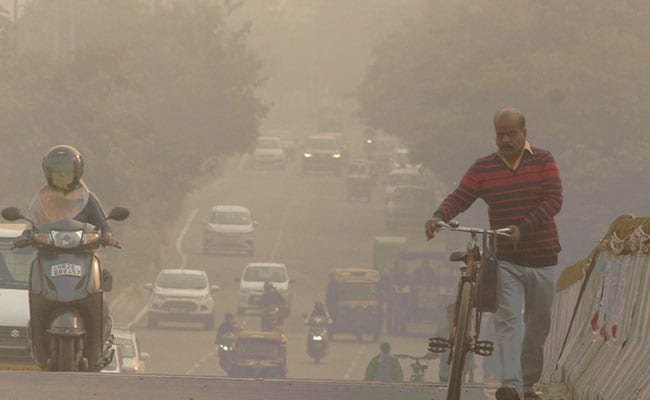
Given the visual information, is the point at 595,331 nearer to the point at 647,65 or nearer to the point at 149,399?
the point at 149,399

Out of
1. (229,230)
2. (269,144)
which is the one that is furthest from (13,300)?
(269,144)

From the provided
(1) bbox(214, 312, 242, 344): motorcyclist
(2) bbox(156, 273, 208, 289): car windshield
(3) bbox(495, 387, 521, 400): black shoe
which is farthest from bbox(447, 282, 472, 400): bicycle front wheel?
(2) bbox(156, 273, 208, 289): car windshield

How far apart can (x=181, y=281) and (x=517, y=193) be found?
61.8m

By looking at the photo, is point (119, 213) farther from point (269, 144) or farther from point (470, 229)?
point (269, 144)

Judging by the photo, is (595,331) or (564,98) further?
(564,98)

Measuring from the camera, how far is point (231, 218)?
318 feet

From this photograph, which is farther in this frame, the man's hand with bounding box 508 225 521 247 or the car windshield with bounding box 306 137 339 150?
the car windshield with bounding box 306 137 339 150

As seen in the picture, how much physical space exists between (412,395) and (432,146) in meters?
89.8

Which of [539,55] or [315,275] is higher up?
[539,55]

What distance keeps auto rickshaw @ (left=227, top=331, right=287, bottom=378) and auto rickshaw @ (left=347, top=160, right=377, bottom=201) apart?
6352 cm

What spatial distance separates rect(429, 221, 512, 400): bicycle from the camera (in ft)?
38.3

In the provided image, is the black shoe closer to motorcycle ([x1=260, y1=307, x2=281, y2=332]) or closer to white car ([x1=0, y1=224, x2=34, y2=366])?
white car ([x1=0, y1=224, x2=34, y2=366])

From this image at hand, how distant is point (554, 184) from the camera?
1327 centimetres

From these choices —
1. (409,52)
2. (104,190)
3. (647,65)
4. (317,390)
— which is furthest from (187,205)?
(317,390)
